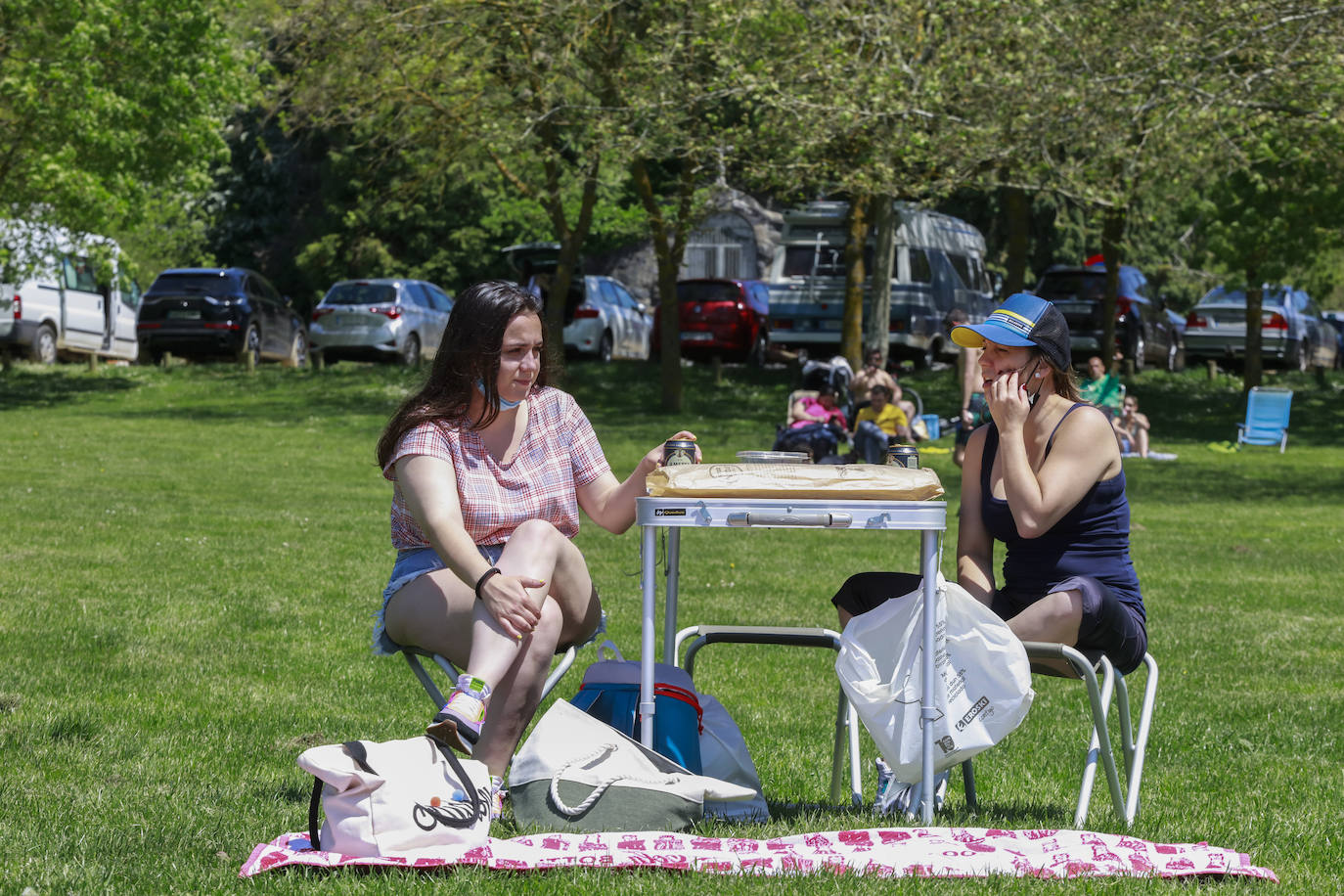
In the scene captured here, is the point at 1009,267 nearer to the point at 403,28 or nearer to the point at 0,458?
the point at 403,28

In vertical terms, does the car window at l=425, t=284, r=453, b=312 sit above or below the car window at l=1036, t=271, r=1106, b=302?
below

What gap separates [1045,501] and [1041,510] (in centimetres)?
3

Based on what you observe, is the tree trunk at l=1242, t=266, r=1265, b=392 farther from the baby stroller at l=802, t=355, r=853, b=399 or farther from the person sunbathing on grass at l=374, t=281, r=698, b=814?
the person sunbathing on grass at l=374, t=281, r=698, b=814

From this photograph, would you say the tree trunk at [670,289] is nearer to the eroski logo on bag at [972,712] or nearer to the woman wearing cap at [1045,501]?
the woman wearing cap at [1045,501]

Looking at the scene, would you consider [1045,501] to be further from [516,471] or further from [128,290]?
[128,290]

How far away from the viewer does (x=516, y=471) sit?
462 centimetres

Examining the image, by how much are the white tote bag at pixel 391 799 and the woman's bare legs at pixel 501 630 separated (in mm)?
368

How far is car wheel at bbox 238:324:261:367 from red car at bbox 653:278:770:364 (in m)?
6.50

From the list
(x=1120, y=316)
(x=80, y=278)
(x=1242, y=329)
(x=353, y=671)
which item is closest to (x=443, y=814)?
(x=353, y=671)

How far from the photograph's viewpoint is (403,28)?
19781 mm

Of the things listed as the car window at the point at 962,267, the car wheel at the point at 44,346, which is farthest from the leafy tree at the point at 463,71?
the car window at the point at 962,267

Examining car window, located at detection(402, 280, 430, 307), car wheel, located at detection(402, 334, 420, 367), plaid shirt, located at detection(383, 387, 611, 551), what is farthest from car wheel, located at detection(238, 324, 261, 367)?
plaid shirt, located at detection(383, 387, 611, 551)

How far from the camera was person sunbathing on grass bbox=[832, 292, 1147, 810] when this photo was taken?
14.1 ft

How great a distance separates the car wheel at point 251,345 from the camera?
84.6ft
